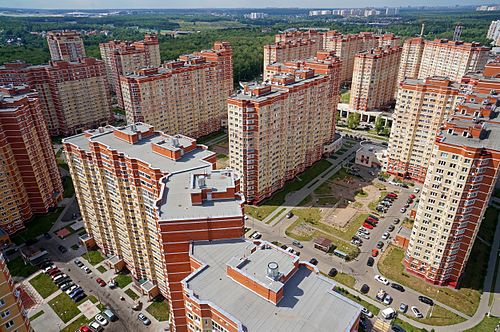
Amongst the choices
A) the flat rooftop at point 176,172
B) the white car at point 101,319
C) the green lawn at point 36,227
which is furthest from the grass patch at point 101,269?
the flat rooftop at point 176,172

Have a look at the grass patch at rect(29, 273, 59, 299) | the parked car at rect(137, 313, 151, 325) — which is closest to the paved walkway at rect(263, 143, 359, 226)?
the parked car at rect(137, 313, 151, 325)

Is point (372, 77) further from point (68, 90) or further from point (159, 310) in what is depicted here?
point (159, 310)

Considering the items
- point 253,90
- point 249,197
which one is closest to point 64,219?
point 249,197

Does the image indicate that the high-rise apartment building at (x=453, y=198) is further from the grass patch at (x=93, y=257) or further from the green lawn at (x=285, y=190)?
the grass patch at (x=93, y=257)

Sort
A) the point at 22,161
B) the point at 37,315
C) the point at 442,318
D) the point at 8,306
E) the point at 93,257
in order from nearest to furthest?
the point at 8,306, the point at 442,318, the point at 37,315, the point at 93,257, the point at 22,161

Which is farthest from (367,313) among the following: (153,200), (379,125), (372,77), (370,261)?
(372,77)

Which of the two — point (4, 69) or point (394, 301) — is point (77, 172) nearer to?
point (394, 301)
